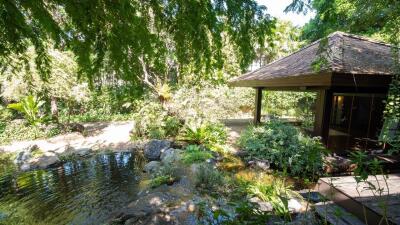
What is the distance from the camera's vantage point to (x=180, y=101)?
1166 centimetres

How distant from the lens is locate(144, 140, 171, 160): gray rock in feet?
29.2

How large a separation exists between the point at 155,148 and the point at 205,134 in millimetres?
1916

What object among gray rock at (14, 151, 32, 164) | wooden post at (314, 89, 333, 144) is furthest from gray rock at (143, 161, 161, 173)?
wooden post at (314, 89, 333, 144)

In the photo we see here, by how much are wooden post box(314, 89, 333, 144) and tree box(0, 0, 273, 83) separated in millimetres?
5354

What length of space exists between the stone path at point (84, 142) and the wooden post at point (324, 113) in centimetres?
679

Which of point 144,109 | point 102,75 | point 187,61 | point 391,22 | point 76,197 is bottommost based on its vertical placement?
point 76,197

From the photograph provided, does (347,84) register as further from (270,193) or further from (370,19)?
(270,193)

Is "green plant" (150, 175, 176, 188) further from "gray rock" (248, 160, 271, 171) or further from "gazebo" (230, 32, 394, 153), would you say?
"gazebo" (230, 32, 394, 153)

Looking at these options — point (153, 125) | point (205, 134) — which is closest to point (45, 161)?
point (153, 125)

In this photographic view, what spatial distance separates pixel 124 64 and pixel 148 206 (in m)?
3.39

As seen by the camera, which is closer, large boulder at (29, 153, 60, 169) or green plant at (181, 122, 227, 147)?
large boulder at (29, 153, 60, 169)

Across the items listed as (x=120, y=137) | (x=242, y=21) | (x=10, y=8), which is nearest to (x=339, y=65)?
(x=242, y=21)

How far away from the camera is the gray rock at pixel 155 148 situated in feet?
29.2

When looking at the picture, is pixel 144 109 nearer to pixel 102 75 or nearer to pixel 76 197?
pixel 76 197
